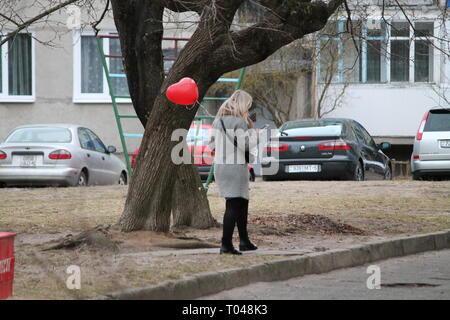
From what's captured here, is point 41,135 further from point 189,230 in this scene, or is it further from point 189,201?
point 189,230

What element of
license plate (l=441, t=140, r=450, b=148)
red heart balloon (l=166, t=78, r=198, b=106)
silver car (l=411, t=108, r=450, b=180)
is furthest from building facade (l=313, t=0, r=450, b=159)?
red heart balloon (l=166, t=78, r=198, b=106)

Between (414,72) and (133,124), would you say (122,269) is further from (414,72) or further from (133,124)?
(414,72)

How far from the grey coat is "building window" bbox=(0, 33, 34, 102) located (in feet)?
67.0

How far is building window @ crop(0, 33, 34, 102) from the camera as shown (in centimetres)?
2959

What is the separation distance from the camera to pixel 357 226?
13.1 metres

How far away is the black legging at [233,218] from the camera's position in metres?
10.1

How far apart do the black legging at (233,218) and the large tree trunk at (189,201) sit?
1.95 m

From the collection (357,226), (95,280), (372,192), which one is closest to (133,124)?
(372,192)

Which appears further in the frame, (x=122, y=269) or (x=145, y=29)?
(x=145, y=29)

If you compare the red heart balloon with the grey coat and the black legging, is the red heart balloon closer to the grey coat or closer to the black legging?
the grey coat

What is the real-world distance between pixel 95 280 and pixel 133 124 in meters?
22.0

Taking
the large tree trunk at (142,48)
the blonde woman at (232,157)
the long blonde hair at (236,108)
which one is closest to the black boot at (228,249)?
the blonde woman at (232,157)

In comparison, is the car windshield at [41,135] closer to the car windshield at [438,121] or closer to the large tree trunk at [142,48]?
the car windshield at [438,121]

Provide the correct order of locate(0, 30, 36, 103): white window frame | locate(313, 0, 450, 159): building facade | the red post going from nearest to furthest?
the red post, locate(0, 30, 36, 103): white window frame, locate(313, 0, 450, 159): building facade
